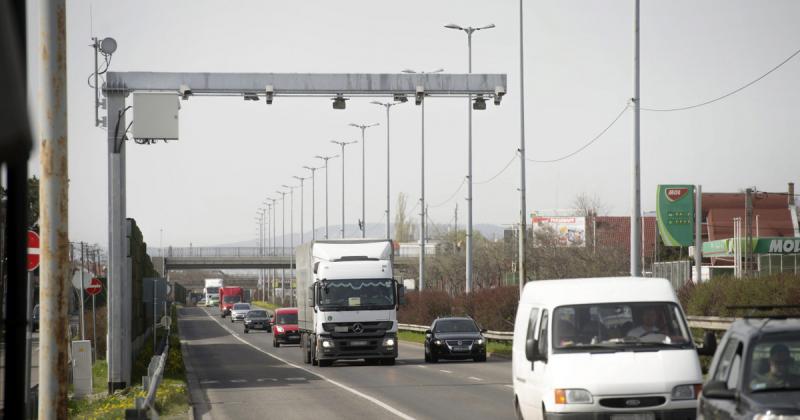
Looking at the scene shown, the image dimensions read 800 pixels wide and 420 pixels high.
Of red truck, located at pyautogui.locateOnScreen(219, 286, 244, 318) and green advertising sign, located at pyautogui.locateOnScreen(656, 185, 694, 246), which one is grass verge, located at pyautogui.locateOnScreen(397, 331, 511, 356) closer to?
green advertising sign, located at pyautogui.locateOnScreen(656, 185, 694, 246)

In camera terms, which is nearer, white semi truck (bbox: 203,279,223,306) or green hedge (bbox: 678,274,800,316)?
green hedge (bbox: 678,274,800,316)

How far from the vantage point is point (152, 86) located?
95.8ft

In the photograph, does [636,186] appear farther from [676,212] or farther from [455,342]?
[676,212]

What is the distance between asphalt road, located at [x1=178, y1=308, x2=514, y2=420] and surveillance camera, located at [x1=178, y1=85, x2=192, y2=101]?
23.9ft

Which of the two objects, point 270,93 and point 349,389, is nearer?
point 349,389

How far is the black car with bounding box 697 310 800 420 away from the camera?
9016 mm

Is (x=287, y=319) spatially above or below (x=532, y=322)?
below

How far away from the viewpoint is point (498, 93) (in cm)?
3141

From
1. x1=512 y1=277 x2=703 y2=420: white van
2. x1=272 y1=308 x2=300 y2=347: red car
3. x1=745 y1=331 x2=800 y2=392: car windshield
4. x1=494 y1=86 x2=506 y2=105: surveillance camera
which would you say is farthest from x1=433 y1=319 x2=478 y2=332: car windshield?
x1=745 y1=331 x2=800 y2=392: car windshield

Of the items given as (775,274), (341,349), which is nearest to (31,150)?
(775,274)

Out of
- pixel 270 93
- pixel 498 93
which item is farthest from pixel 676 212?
pixel 270 93

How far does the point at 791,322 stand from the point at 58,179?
23.6 ft

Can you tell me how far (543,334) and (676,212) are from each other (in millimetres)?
54909

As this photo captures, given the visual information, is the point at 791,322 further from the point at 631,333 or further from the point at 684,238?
the point at 684,238
